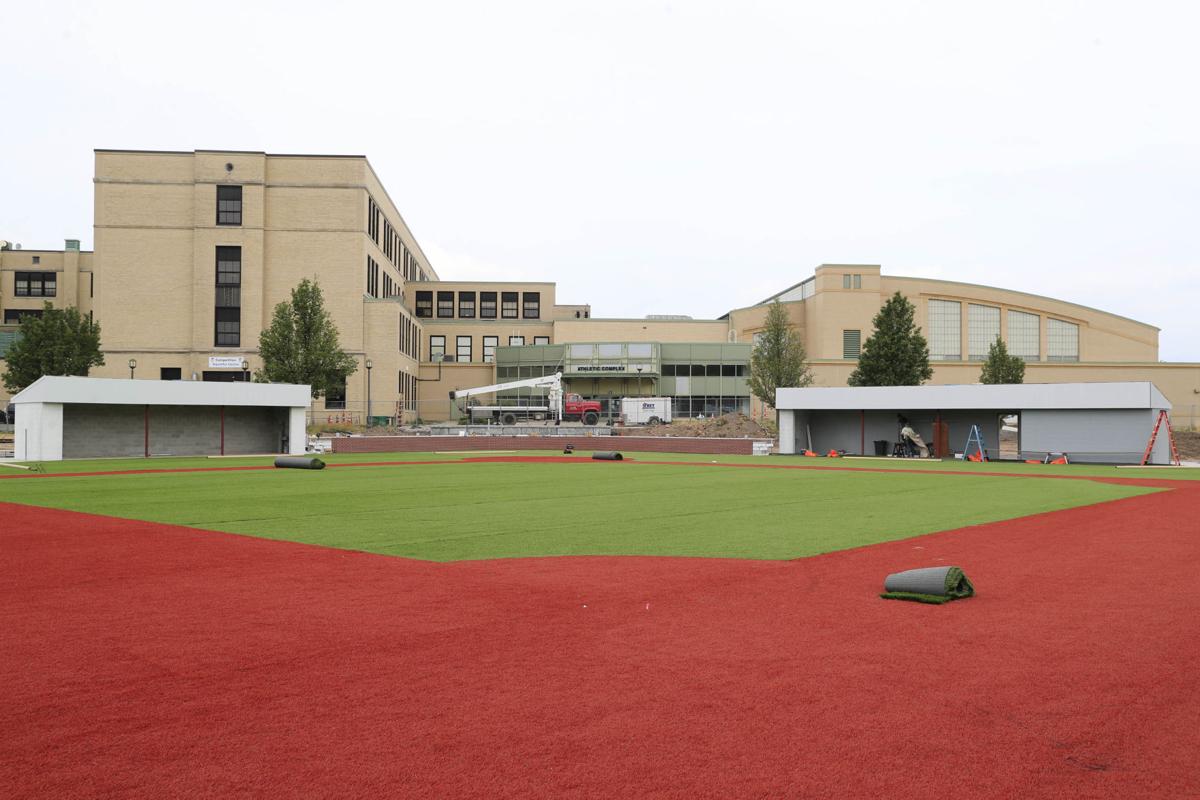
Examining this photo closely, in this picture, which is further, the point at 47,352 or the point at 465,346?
the point at 465,346

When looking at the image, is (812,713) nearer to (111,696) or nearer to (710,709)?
(710,709)

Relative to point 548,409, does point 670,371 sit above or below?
above

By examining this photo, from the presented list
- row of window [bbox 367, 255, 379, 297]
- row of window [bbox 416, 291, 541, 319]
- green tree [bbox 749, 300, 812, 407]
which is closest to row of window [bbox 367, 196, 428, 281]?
row of window [bbox 367, 255, 379, 297]

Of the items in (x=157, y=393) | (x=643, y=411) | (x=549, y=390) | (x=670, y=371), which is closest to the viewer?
(x=157, y=393)

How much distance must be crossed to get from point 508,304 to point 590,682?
10799 cm

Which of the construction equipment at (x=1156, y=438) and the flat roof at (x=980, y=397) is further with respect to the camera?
the flat roof at (x=980, y=397)

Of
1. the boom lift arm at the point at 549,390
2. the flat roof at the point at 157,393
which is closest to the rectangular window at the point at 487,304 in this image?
the boom lift arm at the point at 549,390

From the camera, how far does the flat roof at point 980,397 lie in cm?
4753

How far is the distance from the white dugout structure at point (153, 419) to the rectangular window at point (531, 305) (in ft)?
201

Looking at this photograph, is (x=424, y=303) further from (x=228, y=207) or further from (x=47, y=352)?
(x=47, y=352)

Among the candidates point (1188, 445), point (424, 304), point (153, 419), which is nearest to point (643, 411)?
point (1188, 445)

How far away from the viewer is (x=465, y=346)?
10594cm

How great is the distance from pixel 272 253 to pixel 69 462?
41.7 meters

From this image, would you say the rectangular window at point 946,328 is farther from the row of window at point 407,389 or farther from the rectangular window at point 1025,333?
the row of window at point 407,389
